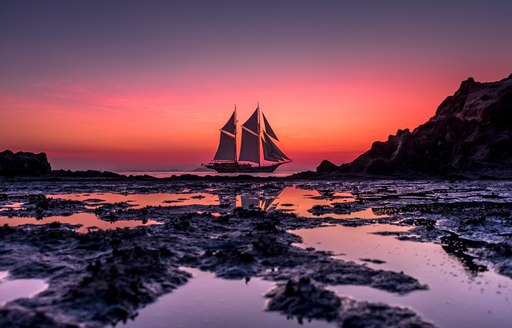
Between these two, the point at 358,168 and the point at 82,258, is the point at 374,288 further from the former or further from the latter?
the point at 358,168

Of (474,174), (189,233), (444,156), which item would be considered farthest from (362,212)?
(444,156)


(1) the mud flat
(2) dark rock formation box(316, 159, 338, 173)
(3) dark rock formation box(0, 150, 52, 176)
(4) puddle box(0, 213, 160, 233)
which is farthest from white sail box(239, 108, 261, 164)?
(1) the mud flat

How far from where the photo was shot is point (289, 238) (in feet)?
50.9

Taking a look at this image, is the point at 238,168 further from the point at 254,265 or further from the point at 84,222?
the point at 254,265

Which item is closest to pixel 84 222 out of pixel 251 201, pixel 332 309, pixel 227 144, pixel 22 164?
pixel 251 201

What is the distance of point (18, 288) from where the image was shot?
9.33 m

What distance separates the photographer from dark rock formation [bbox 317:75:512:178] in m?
87.8

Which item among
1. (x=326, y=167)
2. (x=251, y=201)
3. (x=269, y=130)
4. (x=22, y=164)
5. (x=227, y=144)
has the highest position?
(x=269, y=130)

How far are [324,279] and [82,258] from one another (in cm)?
798

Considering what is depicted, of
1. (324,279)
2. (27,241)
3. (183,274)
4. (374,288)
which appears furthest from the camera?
(27,241)

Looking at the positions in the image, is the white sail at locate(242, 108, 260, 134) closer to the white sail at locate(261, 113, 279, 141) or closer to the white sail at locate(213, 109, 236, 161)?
the white sail at locate(261, 113, 279, 141)

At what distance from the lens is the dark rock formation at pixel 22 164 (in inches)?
3265

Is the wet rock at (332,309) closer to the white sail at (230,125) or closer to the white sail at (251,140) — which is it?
the white sail at (251,140)

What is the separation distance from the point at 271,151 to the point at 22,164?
114 meters
